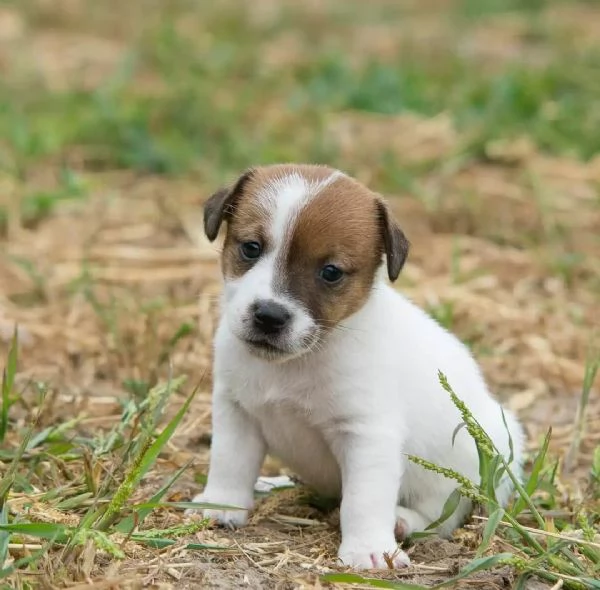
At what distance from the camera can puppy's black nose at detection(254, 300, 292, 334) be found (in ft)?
15.2

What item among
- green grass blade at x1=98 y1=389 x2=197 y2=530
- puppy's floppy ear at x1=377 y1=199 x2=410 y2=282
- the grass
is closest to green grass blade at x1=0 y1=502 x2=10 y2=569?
the grass

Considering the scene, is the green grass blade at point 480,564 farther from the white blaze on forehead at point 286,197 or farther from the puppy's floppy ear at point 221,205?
the puppy's floppy ear at point 221,205

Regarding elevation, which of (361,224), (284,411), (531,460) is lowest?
(531,460)

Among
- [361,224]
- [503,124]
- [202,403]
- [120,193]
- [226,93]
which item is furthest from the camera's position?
[226,93]

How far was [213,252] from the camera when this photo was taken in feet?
28.5

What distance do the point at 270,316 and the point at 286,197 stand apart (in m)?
0.49

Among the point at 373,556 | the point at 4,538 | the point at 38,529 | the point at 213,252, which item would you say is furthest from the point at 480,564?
the point at 213,252

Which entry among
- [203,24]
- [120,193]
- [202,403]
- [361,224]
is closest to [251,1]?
[203,24]

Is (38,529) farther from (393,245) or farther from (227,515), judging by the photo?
(393,245)

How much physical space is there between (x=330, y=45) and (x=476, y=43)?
2000mm

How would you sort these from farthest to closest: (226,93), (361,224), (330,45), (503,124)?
(330,45), (226,93), (503,124), (361,224)

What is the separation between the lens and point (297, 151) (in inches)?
414

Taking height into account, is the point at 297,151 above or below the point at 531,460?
above

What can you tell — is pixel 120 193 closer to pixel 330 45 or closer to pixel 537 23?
pixel 330 45
